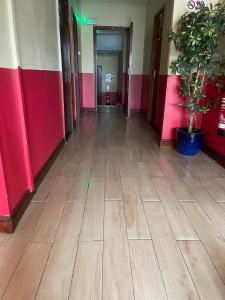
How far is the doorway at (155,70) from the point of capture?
3.95 m

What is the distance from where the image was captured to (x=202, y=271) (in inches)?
46.3

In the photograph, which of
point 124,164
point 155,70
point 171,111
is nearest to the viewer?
point 124,164

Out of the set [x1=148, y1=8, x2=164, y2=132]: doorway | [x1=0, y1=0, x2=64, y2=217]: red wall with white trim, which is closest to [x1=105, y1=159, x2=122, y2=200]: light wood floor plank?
[x1=0, y1=0, x2=64, y2=217]: red wall with white trim

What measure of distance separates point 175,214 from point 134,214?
1.01 ft

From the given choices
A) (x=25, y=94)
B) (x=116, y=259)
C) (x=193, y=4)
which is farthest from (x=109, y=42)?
(x=116, y=259)

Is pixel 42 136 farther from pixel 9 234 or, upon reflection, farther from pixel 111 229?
pixel 111 229

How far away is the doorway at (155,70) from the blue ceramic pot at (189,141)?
1.00 meters

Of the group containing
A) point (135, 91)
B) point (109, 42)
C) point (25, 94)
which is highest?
point (109, 42)

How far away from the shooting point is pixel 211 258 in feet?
4.14

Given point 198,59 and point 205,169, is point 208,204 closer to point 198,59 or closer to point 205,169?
point 205,169

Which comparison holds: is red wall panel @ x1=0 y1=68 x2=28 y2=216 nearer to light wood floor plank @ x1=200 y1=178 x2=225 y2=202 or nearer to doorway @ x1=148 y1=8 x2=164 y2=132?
light wood floor plank @ x1=200 y1=178 x2=225 y2=202

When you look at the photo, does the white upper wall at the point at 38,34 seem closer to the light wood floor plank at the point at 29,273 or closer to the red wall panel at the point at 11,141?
the red wall panel at the point at 11,141

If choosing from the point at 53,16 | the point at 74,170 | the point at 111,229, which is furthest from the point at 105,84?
the point at 111,229

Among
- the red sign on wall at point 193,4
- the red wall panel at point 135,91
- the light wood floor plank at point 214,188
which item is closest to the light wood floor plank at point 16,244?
the light wood floor plank at point 214,188
